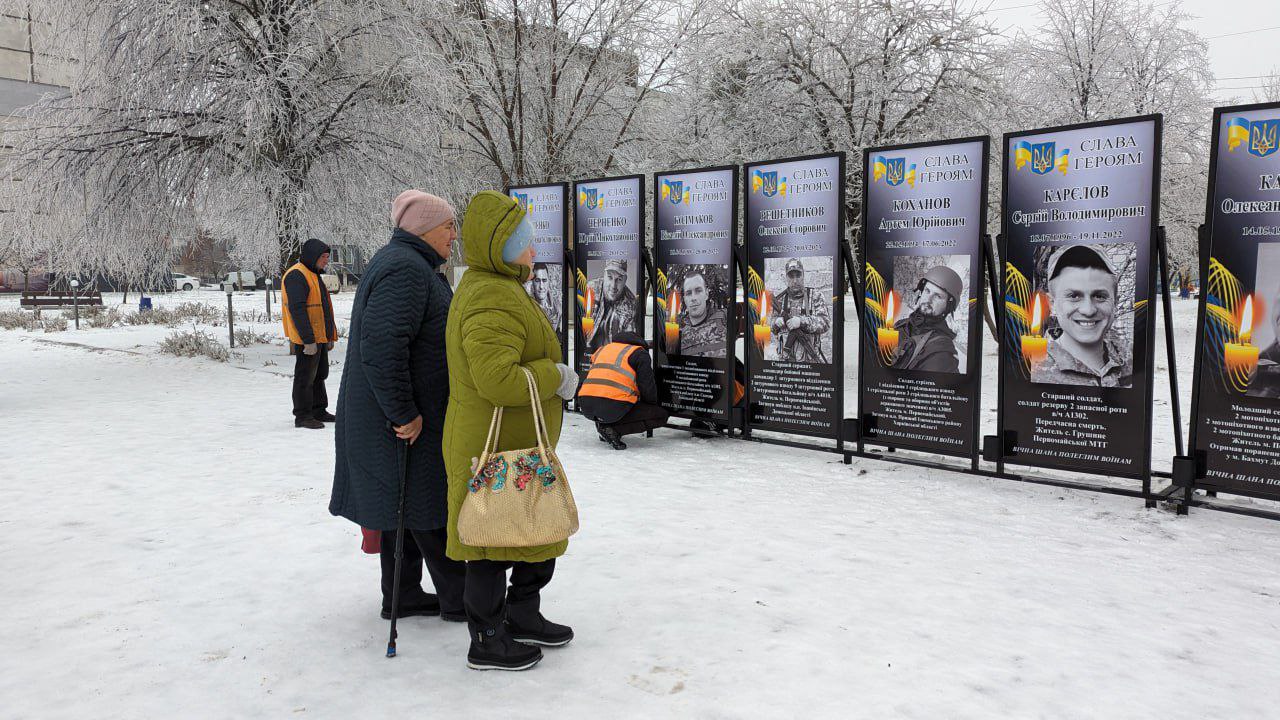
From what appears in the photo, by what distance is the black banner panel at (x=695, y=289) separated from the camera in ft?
27.3

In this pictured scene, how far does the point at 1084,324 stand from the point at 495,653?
4.75 meters

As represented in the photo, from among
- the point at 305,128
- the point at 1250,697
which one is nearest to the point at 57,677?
the point at 1250,697

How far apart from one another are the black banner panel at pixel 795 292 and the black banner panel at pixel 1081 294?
4.86 ft

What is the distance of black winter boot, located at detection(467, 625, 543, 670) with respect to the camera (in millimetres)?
3492

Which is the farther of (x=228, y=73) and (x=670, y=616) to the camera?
(x=228, y=73)

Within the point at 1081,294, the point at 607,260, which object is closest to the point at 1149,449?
the point at 1081,294

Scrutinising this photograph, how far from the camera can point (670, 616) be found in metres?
4.12

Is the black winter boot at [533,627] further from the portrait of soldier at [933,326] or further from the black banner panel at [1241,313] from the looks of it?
the black banner panel at [1241,313]

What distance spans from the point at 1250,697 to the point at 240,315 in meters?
28.7

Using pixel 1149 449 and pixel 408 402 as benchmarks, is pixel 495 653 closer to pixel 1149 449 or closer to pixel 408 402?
pixel 408 402

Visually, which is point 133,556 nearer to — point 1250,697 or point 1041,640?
point 1041,640

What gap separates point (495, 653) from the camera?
11.5ft

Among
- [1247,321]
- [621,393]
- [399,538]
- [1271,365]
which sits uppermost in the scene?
[1247,321]

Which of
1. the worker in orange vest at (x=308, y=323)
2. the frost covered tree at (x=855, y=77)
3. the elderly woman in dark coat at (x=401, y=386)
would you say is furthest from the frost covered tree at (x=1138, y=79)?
the elderly woman in dark coat at (x=401, y=386)
